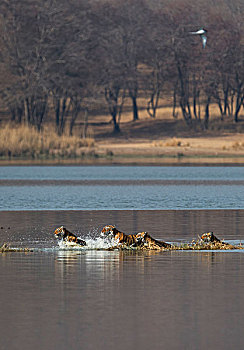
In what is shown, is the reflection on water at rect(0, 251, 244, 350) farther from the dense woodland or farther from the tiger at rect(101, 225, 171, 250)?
the dense woodland

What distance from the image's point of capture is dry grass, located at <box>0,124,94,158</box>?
6097 centimetres

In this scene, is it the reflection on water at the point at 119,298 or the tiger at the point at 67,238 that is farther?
the tiger at the point at 67,238

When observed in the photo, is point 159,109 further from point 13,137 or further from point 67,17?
point 13,137

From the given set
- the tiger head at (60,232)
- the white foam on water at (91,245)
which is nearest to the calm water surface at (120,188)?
the white foam on water at (91,245)

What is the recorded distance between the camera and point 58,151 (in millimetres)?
63000

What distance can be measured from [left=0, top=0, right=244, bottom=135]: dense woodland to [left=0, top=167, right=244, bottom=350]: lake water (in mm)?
50893

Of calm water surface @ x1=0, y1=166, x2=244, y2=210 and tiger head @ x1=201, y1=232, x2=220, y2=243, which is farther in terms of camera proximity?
calm water surface @ x1=0, y1=166, x2=244, y2=210

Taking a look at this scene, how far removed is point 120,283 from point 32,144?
164ft

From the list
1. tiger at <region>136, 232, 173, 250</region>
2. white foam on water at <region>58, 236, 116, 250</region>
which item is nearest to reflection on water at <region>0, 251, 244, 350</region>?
tiger at <region>136, 232, 173, 250</region>

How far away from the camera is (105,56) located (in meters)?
91.7

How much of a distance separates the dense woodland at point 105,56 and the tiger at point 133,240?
60.5m

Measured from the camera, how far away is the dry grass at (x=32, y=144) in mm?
60969

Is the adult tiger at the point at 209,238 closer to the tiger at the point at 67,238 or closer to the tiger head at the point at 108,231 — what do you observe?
the tiger head at the point at 108,231

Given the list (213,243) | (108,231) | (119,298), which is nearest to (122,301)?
(119,298)
